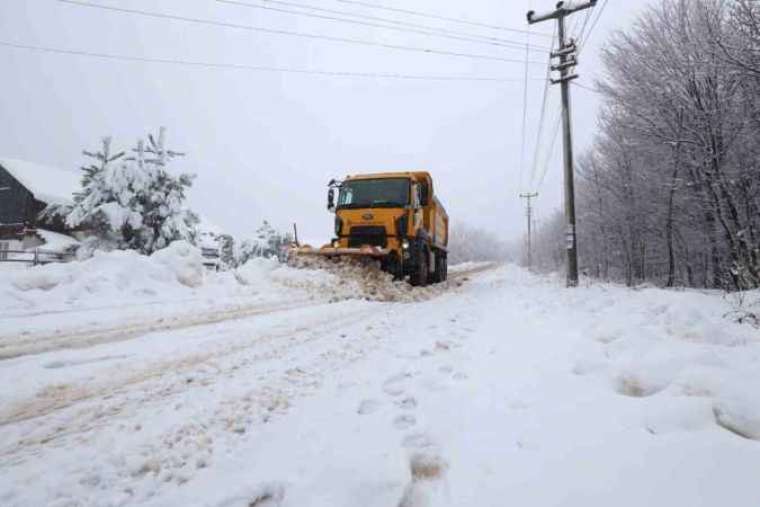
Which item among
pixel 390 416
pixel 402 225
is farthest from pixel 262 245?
pixel 390 416

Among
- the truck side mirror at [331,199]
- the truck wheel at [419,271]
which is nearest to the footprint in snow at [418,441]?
the truck wheel at [419,271]

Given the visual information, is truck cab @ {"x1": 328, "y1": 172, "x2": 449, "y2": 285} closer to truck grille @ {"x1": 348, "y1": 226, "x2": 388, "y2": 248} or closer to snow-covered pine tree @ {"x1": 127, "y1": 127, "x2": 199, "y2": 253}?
truck grille @ {"x1": 348, "y1": 226, "x2": 388, "y2": 248}

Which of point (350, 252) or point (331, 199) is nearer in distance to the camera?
point (350, 252)

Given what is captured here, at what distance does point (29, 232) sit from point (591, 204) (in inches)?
1496

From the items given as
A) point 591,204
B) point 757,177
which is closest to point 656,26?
point 757,177

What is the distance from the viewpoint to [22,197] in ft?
92.2

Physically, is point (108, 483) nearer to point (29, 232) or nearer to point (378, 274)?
point (378, 274)

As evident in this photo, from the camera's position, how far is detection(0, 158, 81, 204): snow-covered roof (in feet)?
92.6

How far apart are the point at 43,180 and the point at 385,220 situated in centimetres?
3377

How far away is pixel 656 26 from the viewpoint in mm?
10320

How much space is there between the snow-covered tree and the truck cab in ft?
48.3

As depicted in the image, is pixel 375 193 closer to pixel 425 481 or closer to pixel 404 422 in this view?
pixel 404 422

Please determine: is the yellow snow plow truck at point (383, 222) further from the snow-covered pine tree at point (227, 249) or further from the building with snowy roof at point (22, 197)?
the snow-covered pine tree at point (227, 249)

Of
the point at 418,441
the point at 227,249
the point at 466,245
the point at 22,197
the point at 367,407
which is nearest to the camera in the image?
the point at 418,441
